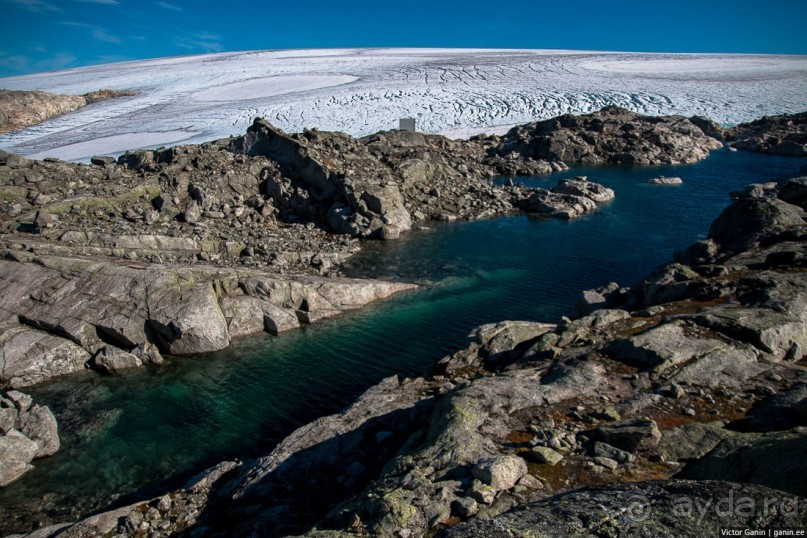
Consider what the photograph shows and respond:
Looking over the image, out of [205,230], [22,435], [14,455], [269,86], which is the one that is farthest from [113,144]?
[14,455]

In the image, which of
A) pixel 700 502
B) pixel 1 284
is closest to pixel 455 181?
pixel 1 284

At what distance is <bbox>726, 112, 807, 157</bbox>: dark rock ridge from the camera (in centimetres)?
6328

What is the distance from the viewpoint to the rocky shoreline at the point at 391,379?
820 cm

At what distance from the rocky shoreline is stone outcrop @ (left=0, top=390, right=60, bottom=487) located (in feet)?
9.99

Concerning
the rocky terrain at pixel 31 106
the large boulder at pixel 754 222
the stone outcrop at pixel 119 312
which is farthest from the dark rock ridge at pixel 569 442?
the rocky terrain at pixel 31 106

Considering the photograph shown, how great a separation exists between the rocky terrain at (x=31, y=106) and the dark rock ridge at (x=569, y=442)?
62.6m

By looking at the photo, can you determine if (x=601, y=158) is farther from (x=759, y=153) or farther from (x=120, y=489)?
(x=120, y=489)

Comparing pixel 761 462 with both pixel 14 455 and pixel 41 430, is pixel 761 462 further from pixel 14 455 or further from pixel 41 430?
pixel 41 430

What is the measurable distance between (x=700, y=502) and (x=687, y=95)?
84.6 m

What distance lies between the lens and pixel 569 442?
917cm

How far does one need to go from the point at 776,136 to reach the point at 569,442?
75503 millimetres

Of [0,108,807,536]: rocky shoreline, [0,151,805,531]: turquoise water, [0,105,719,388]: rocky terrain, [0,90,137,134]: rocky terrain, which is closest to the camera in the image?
[0,108,807,536]: rocky shoreline

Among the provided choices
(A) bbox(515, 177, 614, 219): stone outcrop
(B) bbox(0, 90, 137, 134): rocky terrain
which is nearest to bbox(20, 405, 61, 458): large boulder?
(A) bbox(515, 177, 614, 219): stone outcrop

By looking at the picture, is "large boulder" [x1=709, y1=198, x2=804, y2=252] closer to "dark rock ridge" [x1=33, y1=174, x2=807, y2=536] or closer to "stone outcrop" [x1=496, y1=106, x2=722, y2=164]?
"dark rock ridge" [x1=33, y1=174, x2=807, y2=536]
